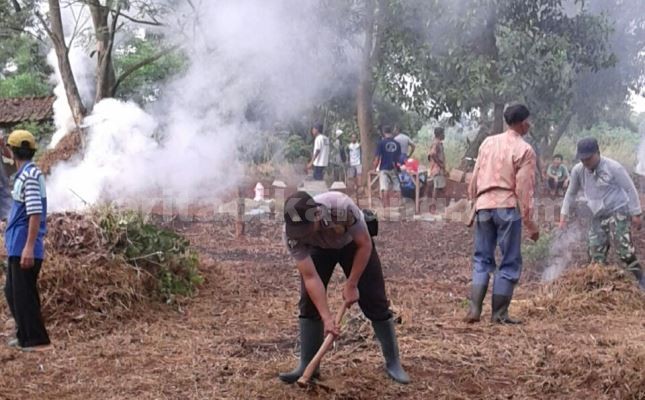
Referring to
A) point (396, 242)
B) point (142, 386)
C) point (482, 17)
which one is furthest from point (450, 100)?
point (142, 386)

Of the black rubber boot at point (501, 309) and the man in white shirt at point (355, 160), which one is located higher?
the man in white shirt at point (355, 160)

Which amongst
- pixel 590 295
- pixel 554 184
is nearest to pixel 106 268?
pixel 590 295

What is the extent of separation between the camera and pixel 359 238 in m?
4.14

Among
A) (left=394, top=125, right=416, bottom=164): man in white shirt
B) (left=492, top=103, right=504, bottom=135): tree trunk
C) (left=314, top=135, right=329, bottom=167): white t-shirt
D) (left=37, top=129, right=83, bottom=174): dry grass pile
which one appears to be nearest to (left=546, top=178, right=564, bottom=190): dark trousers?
(left=492, top=103, right=504, bottom=135): tree trunk

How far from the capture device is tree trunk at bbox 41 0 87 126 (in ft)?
43.4

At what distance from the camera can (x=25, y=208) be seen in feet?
16.9

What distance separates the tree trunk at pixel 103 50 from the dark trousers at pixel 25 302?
8416 mm

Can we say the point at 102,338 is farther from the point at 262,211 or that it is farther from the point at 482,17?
the point at 482,17

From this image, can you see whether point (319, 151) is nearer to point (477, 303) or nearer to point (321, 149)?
point (321, 149)

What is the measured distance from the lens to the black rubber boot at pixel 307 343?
438 centimetres

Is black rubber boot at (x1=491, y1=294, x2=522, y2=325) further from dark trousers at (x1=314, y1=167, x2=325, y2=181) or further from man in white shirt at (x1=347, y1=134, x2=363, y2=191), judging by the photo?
man in white shirt at (x1=347, y1=134, x2=363, y2=191)

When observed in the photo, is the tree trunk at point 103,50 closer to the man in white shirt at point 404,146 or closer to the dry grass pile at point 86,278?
the man in white shirt at point 404,146

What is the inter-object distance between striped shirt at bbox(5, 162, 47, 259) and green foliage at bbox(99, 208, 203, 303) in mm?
1404

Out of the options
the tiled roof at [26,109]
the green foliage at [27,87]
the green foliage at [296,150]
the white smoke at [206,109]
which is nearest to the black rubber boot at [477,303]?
the white smoke at [206,109]
